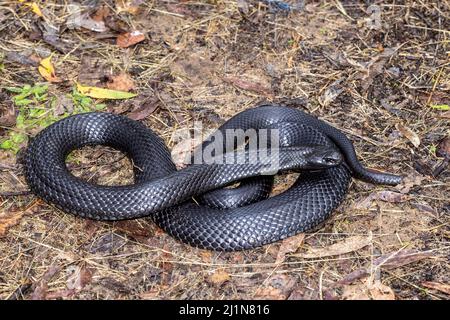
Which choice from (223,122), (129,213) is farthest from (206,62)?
(129,213)

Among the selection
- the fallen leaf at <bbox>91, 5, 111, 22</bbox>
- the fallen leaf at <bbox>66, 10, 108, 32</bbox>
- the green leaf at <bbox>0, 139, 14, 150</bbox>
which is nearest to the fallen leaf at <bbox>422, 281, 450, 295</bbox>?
the green leaf at <bbox>0, 139, 14, 150</bbox>

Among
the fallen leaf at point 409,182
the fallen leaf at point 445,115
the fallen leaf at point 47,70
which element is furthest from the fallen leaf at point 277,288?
the fallen leaf at point 47,70

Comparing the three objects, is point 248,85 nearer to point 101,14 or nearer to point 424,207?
point 101,14

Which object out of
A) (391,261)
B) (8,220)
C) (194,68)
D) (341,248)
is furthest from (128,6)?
(391,261)

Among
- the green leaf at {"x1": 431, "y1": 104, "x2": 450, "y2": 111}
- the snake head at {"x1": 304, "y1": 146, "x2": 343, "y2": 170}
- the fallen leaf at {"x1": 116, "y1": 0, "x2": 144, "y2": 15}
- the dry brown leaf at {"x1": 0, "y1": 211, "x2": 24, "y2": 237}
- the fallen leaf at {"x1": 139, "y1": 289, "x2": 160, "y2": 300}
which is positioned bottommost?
the dry brown leaf at {"x1": 0, "y1": 211, "x2": 24, "y2": 237}

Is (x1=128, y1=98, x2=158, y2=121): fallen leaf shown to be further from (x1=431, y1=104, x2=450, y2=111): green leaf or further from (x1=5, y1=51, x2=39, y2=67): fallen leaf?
(x1=431, y1=104, x2=450, y2=111): green leaf
